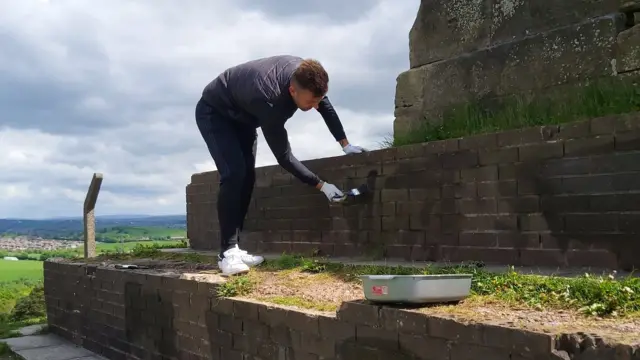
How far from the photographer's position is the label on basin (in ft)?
7.90

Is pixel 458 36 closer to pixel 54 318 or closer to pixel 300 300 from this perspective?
pixel 300 300

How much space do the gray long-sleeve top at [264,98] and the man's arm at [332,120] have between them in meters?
0.47

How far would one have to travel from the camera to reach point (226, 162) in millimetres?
4156

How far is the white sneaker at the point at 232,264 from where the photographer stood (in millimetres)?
3860

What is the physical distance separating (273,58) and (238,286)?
4.99ft

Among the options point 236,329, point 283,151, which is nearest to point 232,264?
point 236,329

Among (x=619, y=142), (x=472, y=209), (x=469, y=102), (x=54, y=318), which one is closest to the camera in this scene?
(x=619, y=142)

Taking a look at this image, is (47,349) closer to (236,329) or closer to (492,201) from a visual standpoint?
(236,329)

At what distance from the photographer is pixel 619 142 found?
3.04 metres

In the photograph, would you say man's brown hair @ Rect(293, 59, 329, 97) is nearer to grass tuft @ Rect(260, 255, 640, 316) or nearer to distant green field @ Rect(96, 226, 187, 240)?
grass tuft @ Rect(260, 255, 640, 316)

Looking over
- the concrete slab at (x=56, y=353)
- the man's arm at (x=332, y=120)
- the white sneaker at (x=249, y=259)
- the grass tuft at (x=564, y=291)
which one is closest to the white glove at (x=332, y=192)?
the man's arm at (x=332, y=120)

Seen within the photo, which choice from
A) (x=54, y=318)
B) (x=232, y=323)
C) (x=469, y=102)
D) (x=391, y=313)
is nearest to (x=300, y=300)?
(x=232, y=323)

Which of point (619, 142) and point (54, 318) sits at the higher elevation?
point (619, 142)

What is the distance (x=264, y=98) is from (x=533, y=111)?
67.2 inches
